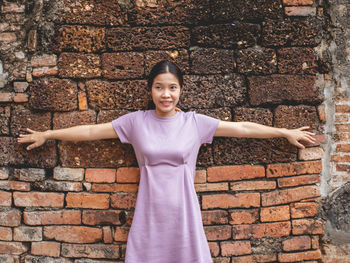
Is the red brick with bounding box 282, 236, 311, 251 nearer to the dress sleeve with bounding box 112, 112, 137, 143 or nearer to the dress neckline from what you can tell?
the dress neckline

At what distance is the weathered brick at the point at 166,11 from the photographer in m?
2.07

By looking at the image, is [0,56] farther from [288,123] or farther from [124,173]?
[288,123]

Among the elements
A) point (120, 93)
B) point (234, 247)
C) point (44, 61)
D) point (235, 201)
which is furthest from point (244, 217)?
point (44, 61)

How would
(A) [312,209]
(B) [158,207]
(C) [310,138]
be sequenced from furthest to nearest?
(A) [312,209], (C) [310,138], (B) [158,207]

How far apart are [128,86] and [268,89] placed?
1.13 metres

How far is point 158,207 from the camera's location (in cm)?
179

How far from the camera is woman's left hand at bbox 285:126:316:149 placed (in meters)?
1.99

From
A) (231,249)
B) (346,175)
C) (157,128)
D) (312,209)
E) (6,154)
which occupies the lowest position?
(231,249)

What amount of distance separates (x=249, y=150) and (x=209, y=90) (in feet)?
1.94

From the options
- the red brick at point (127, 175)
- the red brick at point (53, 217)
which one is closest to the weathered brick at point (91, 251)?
the red brick at point (53, 217)

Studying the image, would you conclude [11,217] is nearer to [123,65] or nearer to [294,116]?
[123,65]

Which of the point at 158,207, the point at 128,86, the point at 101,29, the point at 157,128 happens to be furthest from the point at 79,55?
the point at 158,207

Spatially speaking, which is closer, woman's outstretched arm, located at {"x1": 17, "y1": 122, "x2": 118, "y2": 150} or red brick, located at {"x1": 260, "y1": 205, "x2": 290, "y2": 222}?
woman's outstretched arm, located at {"x1": 17, "y1": 122, "x2": 118, "y2": 150}

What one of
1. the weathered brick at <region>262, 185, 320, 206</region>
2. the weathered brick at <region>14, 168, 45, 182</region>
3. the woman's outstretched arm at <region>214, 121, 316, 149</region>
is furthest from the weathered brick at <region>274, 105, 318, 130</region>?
the weathered brick at <region>14, 168, 45, 182</region>
